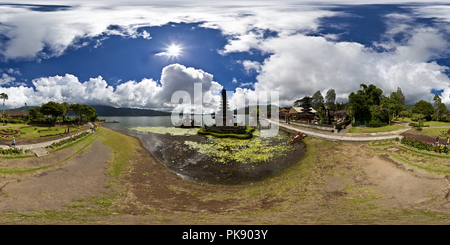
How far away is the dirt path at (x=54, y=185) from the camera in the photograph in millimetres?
5609

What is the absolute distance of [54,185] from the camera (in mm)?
7039

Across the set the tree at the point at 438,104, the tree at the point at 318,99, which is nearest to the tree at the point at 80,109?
the tree at the point at 318,99

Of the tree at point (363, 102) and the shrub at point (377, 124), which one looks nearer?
the shrub at point (377, 124)

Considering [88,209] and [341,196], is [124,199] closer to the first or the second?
[88,209]

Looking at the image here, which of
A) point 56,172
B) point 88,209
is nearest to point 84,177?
point 56,172

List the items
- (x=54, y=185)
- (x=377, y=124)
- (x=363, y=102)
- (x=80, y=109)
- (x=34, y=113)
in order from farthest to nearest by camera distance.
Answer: (x=80, y=109)
(x=34, y=113)
(x=363, y=102)
(x=377, y=124)
(x=54, y=185)

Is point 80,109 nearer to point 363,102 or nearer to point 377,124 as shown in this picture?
point 363,102

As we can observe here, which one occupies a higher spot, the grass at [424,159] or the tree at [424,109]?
the tree at [424,109]

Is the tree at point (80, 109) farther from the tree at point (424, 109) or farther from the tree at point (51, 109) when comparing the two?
the tree at point (424, 109)

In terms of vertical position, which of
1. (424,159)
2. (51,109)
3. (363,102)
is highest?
(363,102)

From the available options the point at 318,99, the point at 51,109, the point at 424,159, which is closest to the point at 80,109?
the point at 51,109

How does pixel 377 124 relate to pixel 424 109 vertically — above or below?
below

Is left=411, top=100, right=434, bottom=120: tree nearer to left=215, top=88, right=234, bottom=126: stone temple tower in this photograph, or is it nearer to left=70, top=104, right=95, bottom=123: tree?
left=215, top=88, right=234, bottom=126: stone temple tower

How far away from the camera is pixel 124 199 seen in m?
6.66
